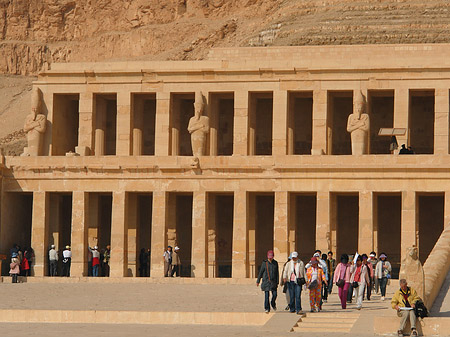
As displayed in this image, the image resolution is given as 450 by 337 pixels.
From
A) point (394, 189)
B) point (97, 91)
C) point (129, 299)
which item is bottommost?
point (129, 299)

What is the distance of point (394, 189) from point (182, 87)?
34.3 ft

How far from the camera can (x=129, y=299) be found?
3809 cm

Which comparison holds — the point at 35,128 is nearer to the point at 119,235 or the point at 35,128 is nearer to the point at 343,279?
the point at 119,235

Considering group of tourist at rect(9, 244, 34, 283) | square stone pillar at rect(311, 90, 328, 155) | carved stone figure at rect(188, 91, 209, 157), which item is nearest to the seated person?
group of tourist at rect(9, 244, 34, 283)

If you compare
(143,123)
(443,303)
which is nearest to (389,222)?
(143,123)

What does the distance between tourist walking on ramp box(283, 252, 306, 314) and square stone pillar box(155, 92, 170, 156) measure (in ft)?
72.3

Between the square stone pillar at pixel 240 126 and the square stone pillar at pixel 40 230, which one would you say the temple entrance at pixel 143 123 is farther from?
the square stone pillar at pixel 40 230

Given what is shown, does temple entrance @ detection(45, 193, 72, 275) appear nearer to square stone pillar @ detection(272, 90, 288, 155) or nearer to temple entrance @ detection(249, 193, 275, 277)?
temple entrance @ detection(249, 193, 275, 277)

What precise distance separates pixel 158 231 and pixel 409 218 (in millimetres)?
9715

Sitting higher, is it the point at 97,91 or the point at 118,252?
the point at 97,91

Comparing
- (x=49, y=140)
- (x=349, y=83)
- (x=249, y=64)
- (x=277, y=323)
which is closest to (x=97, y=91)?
(x=49, y=140)

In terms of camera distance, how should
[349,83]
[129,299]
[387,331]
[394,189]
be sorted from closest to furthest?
[387,331], [129,299], [394,189], [349,83]

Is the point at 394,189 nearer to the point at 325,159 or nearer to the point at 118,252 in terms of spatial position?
the point at 325,159

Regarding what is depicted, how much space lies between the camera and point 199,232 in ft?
168
